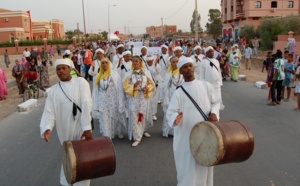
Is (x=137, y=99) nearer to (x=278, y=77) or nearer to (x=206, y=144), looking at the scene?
(x=206, y=144)

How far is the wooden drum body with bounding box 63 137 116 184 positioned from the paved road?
1.23 m

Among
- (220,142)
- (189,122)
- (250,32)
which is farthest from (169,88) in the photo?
(250,32)

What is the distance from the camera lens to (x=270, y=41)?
32.1m

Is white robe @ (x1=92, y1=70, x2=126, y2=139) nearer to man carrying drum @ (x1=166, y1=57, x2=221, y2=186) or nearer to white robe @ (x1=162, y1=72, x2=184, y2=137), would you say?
white robe @ (x1=162, y1=72, x2=184, y2=137)

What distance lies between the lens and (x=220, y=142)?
11.1 ft

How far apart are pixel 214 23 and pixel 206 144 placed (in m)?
76.4

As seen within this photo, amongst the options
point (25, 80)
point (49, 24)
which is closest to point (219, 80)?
point (25, 80)

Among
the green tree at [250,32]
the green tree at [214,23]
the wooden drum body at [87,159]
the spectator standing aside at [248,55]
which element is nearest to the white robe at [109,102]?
the wooden drum body at [87,159]

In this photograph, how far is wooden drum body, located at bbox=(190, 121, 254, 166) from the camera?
11.2ft

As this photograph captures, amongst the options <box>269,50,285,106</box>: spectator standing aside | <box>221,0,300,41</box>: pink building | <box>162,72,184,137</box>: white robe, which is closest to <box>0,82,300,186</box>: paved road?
<box>162,72,184,137</box>: white robe

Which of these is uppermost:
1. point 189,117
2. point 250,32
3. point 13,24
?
point 13,24

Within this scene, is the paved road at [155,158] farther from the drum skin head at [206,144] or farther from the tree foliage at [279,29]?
the tree foliage at [279,29]

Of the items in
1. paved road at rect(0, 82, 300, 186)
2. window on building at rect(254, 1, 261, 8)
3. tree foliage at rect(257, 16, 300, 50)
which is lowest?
paved road at rect(0, 82, 300, 186)

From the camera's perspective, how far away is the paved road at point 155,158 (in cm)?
486
